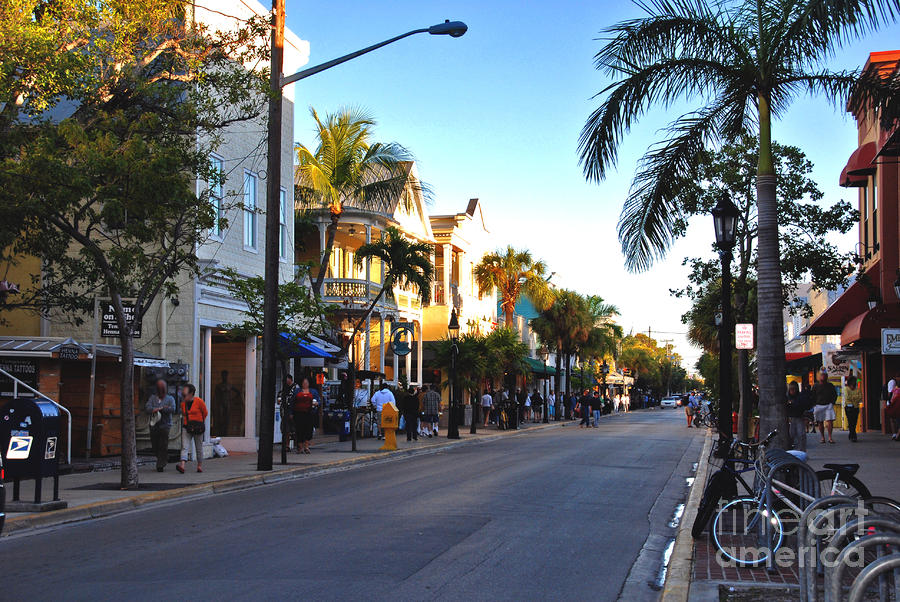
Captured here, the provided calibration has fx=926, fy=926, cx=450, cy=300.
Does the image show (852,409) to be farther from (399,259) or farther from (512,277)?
(512,277)

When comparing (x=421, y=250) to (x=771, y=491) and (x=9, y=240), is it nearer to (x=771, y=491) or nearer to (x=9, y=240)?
(x=9, y=240)

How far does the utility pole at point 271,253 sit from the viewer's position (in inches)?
704

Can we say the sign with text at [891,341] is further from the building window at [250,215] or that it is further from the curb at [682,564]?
the building window at [250,215]

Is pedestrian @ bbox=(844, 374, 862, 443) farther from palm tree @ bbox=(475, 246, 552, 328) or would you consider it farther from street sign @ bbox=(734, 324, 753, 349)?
palm tree @ bbox=(475, 246, 552, 328)

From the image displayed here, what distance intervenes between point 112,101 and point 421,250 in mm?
14545

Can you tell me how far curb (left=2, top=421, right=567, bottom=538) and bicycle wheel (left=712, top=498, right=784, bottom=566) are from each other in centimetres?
795

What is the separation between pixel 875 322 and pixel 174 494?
18.6 meters

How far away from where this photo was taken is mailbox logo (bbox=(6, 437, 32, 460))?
452 inches

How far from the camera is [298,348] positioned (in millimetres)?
22047

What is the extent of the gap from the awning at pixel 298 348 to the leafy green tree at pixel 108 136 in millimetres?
4379

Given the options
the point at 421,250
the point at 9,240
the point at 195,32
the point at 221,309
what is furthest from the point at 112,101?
the point at 421,250

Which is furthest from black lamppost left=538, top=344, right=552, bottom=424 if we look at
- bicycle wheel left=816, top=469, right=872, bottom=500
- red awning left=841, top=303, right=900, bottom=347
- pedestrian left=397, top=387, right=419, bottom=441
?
bicycle wheel left=816, top=469, right=872, bottom=500

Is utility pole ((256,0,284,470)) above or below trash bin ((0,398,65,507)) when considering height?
above

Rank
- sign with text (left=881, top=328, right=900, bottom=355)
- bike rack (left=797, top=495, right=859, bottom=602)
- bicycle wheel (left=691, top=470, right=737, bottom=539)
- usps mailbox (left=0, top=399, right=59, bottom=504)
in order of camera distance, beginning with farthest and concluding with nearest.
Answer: sign with text (left=881, top=328, right=900, bottom=355) < usps mailbox (left=0, top=399, right=59, bottom=504) < bicycle wheel (left=691, top=470, right=737, bottom=539) < bike rack (left=797, top=495, right=859, bottom=602)
